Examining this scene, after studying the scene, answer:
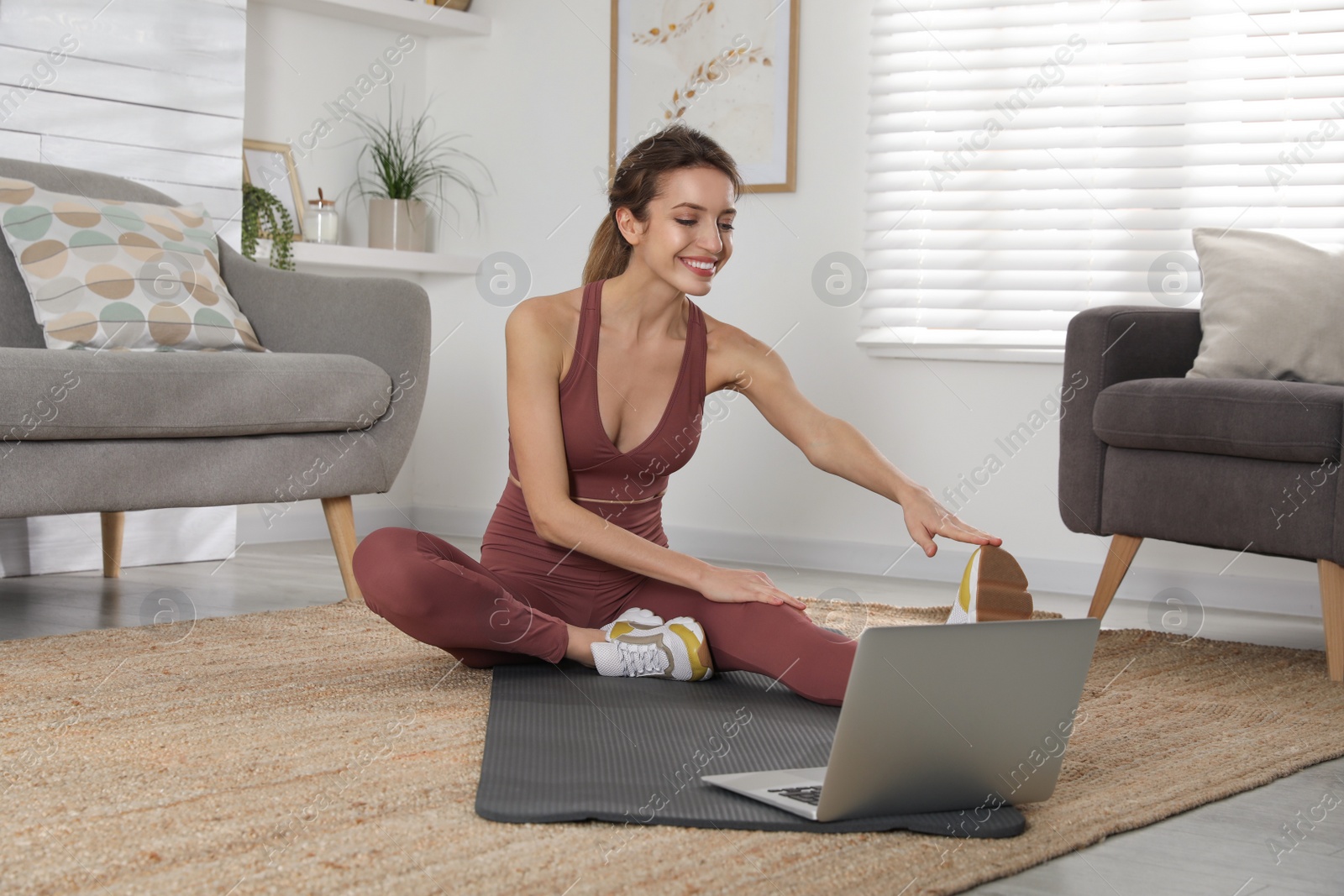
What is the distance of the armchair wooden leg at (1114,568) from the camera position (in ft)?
8.04

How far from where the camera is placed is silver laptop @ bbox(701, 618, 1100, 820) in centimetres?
116

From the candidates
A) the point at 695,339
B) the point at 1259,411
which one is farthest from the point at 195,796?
the point at 1259,411

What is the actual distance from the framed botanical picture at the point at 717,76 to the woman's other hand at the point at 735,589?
2090mm

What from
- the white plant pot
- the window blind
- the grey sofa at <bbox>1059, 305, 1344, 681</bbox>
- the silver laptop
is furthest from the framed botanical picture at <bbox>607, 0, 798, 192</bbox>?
the silver laptop

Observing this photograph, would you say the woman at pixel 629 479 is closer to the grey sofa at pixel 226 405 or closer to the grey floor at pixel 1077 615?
the grey floor at pixel 1077 615

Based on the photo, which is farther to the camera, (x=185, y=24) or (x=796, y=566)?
(x=796, y=566)

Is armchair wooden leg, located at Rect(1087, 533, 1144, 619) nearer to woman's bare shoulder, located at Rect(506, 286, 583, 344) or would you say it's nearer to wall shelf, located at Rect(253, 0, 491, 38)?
woman's bare shoulder, located at Rect(506, 286, 583, 344)

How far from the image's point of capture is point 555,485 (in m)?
1.79

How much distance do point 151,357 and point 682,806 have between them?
147 cm

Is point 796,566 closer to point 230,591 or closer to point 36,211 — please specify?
point 230,591

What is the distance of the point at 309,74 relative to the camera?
3809mm

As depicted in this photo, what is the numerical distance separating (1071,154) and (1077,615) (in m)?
1.16

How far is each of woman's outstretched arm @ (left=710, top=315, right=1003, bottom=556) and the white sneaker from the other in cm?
30

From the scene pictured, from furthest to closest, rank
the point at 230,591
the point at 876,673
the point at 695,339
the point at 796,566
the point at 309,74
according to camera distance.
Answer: the point at 309,74
the point at 796,566
the point at 230,591
the point at 695,339
the point at 876,673
